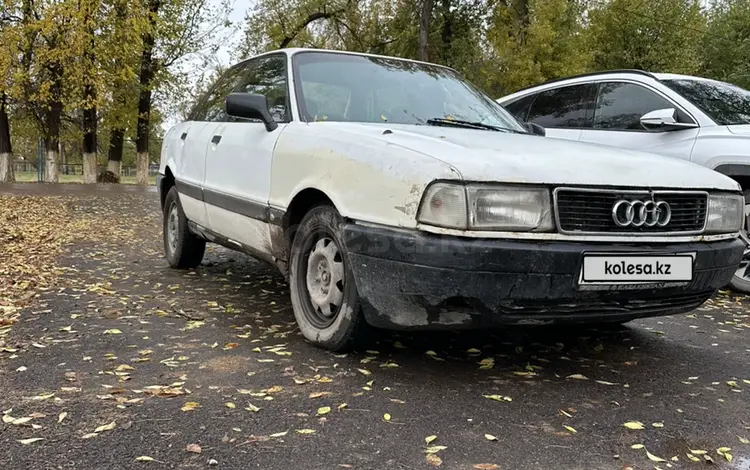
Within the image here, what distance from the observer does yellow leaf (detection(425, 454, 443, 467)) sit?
7.35 ft

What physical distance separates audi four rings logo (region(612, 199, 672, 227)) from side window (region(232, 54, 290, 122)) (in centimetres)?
203

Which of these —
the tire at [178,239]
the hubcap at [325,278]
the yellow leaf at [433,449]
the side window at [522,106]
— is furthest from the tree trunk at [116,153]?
the yellow leaf at [433,449]

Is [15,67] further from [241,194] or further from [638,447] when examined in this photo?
[638,447]

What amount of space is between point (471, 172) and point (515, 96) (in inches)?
206

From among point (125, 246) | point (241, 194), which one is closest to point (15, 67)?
point (125, 246)

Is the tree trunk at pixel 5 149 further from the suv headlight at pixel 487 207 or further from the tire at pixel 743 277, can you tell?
the suv headlight at pixel 487 207

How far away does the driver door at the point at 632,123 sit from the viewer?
566 centimetres

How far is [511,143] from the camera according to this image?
330cm

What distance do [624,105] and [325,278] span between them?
13.6 ft

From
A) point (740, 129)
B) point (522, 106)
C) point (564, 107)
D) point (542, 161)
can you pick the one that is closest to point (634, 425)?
point (542, 161)

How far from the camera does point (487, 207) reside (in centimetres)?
272

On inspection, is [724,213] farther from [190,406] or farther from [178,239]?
[178,239]

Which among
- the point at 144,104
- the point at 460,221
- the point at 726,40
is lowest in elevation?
the point at 460,221

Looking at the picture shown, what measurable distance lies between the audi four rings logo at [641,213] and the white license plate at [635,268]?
0.49ft
